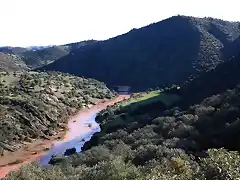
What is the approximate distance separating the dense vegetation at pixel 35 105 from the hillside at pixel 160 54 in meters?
25.6

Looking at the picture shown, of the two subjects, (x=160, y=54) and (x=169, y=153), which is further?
(x=160, y=54)

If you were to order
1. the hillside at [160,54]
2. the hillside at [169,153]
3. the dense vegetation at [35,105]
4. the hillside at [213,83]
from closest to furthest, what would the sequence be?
the hillside at [169,153], the hillside at [213,83], the dense vegetation at [35,105], the hillside at [160,54]

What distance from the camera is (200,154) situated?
28.8m

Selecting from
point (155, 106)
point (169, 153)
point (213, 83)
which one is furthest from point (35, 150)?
point (169, 153)

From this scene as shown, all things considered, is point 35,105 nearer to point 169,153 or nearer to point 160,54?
point 169,153

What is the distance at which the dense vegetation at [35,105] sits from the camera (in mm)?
58688

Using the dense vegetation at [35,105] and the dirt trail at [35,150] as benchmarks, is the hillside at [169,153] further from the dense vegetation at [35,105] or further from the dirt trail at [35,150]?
the dense vegetation at [35,105]

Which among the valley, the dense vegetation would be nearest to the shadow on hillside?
the valley

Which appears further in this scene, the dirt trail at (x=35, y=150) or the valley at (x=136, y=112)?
the dirt trail at (x=35, y=150)

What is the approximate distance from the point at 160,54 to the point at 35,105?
68.2 meters

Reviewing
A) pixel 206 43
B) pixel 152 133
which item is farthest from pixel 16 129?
pixel 206 43

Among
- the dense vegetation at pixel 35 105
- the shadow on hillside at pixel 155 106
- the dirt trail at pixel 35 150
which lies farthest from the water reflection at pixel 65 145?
the shadow on hillside at pixel 155 106

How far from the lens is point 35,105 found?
6969cm

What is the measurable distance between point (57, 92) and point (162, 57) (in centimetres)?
5105
